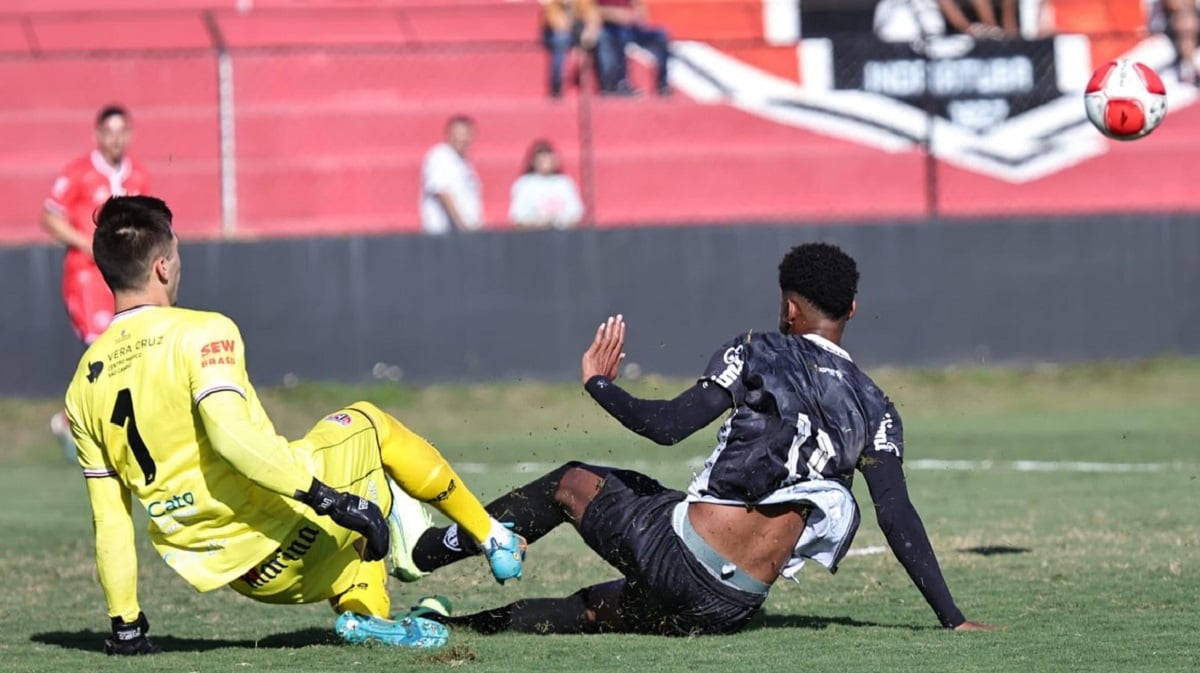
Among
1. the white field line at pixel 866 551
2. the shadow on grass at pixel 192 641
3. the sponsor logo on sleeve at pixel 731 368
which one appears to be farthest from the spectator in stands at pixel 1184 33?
the shadow on grass at pixel 192 641

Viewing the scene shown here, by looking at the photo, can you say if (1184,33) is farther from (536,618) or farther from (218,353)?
(218,353)

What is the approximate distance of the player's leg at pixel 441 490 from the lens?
650 centimetres

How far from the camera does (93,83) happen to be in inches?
748

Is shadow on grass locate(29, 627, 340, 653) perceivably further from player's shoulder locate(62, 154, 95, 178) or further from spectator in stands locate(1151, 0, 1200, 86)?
spectator in stands locate(1151, 0, 1200, 86)

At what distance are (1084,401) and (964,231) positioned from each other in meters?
2.01

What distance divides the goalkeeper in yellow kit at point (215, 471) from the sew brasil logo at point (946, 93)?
1239 cm

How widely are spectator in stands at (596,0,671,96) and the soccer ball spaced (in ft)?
30.5

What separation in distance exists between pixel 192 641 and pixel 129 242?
1.70m

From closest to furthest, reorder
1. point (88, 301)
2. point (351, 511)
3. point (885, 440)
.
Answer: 1. point (351, 511)
2. point (885, 440)
3. point (88, 301)

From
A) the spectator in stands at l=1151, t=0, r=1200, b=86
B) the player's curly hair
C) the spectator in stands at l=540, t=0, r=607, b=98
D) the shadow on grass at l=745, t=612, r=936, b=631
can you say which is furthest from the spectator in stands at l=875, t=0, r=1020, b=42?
the player's curly hair

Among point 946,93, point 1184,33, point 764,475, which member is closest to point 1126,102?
point 764,475

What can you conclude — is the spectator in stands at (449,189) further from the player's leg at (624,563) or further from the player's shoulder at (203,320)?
the player's shoulder at (203,320)

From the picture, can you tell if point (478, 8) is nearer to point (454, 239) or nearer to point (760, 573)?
point (454, 239)

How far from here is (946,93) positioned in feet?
62.2
